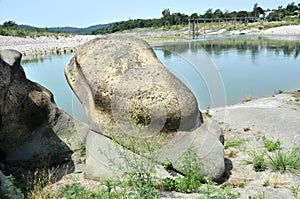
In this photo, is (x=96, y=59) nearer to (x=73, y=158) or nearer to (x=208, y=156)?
(x=73, y=158)

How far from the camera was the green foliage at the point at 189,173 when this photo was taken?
567 cm

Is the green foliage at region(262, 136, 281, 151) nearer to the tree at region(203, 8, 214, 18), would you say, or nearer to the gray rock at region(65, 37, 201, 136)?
the gray rock at region(65, 37, 201, 136)

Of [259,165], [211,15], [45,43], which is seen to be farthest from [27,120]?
[211,15]

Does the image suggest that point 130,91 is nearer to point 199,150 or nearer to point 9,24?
Result: point 199,150

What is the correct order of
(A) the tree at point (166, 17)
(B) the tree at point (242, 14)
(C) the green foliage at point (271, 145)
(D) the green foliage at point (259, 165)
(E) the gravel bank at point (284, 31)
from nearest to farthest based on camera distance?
(D) the green foliage at point (259, 165)
(C) the green foliage at point (271, 145)
(E) the gravel bank at point (284, 31)
(A) the tree at point (166, 17)
(B) the tree at point (242, 14)

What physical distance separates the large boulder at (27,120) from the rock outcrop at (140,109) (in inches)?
46.2

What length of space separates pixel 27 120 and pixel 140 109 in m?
2.57

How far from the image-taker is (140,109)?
642 cm

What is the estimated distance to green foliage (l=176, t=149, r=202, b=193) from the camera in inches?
223

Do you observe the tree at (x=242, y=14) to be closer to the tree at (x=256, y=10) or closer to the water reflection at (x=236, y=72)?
the tree at (x=256, y=10)

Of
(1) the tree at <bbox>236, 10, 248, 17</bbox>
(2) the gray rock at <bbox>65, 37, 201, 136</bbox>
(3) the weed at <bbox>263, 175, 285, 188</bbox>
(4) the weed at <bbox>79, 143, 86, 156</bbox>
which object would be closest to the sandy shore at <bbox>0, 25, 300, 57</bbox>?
(4) the weed at <bbox>79, 143, 86, 156</bbox>

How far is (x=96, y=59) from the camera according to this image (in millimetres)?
6926

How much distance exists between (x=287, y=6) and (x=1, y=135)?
110 meters

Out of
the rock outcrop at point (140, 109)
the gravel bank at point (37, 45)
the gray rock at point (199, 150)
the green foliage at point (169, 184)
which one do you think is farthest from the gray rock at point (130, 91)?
the gravel bank at point (37, 45)
